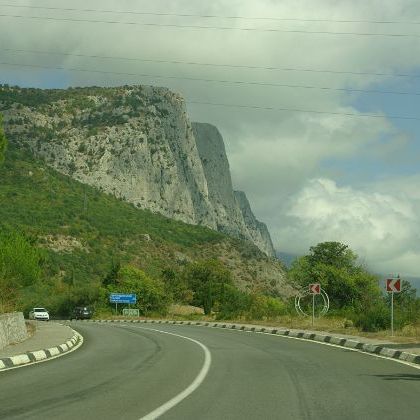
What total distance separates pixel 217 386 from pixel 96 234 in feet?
284

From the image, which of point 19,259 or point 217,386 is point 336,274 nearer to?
point 19,259

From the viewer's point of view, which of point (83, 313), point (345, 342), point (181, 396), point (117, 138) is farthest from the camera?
point (117, 138)

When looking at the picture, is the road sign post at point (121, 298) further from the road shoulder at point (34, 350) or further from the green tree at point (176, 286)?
A: the road shoulder at point (34, 350)

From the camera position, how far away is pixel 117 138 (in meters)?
132

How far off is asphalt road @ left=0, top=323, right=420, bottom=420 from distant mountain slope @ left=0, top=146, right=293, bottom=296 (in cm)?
6342

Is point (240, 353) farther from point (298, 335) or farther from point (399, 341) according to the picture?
point (298, 335)

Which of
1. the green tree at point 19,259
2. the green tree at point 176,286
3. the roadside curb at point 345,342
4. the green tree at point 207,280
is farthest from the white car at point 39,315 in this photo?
the roadside curb at point 345,342

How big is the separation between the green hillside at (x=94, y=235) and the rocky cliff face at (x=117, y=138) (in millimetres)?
8701

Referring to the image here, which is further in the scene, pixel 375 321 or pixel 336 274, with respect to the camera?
pixel 336 274

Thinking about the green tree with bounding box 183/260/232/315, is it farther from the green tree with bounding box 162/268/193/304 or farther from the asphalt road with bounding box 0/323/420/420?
the asphalt road with bounding box 0/323/420/420

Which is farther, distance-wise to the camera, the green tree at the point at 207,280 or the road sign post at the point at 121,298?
the green tree at the point at 207,280

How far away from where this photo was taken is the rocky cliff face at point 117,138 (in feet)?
404

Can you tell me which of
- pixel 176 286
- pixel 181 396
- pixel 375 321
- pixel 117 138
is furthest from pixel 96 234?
pixel 181 396

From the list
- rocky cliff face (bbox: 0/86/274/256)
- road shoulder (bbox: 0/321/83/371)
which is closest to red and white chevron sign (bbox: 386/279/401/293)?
road shoulder (bbox: 0/321/83/371)
